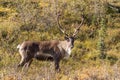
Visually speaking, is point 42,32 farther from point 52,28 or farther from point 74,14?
point 74,14

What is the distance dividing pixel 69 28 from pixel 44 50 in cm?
411

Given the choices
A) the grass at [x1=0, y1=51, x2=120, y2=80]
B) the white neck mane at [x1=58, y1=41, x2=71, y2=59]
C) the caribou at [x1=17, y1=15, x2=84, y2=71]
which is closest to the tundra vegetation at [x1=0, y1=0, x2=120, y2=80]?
the grass at [x1=0, y1=51, x2=120, y2=80]

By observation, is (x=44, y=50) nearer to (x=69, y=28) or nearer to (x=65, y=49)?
(x=65, y=49)

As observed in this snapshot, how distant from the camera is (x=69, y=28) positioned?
17500 millimetres

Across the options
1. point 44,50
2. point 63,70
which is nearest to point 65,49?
point 44,50

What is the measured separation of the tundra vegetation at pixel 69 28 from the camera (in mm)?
14531

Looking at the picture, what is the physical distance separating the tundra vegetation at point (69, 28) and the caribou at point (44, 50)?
0.98ft

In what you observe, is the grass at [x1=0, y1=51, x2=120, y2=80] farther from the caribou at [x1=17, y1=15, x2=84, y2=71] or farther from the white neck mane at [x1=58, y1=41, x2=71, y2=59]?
Answer: the white neck mane at [x1=58, y1=41, x2=71, y2=59]

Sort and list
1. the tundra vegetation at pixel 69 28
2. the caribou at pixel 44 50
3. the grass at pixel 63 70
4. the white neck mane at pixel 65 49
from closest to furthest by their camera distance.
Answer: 1. the grass at pixel 63 70
2. the caribou at pixel 44 50
3. the white neck mane at pixel 65 49
4. the tundra vegetation at pixel 69 28

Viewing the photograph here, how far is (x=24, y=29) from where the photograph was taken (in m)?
16.9

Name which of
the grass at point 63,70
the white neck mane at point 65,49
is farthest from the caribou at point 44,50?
the grass at point 63,70

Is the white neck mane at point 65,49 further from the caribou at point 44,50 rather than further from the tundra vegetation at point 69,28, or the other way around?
the tundra vegetation at point 69,28

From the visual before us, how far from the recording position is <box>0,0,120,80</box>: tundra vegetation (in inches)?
572

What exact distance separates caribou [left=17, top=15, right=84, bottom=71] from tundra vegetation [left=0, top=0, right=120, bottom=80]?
30 cm
